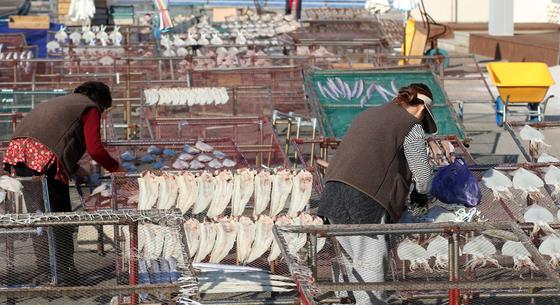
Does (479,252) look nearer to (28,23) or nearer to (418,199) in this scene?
(418,199)

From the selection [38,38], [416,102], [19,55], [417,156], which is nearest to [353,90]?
[416,102]

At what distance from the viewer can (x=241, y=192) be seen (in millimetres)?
8094

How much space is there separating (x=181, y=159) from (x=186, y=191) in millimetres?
1474

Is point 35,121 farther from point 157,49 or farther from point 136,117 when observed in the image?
point 157,49

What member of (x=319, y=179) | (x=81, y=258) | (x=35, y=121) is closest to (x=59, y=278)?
(x=81, y=258)

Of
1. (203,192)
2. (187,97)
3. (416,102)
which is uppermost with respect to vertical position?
(416,102)

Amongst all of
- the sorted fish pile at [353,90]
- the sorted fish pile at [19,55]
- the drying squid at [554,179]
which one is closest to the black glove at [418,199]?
the drying squid at [554,179]

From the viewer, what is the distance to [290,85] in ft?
50.3

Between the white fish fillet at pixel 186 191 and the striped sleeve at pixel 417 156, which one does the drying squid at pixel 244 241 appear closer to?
the white fish fillet at pixel 186 191

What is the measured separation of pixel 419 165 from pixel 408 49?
13907mm

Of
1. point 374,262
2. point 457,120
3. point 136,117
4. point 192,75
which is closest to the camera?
point 374,262

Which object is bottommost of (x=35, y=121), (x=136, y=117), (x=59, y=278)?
(x=136, y=117)

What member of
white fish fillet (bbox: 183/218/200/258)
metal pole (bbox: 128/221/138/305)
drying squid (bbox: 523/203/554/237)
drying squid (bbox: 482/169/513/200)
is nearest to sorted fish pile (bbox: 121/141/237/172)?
white fish fillet (bbox: 183/218/200/258)

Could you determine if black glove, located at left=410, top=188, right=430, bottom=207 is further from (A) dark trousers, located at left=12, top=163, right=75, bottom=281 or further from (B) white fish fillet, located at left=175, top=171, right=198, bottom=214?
(A) dark trousers, located at left=12, top=163, right=75, bottom=281
